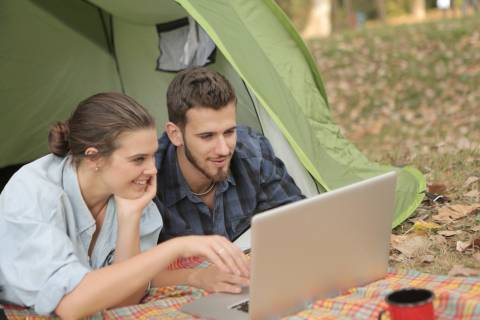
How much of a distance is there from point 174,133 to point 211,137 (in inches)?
7.1

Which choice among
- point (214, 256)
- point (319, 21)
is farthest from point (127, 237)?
point (319, 21)

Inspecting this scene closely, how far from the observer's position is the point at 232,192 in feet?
9.81

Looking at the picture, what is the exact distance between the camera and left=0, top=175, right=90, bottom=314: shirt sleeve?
2.03m

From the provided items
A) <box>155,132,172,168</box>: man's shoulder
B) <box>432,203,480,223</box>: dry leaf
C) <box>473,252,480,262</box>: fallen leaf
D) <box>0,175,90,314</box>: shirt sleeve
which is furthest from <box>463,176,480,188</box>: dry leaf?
<box>0,175,90,314</box>: shirt sleeve

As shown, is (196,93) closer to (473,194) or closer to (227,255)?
(227,255)

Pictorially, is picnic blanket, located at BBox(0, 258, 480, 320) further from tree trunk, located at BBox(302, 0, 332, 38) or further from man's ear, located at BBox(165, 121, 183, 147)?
tree trunk, located at BBox(302, 0, 332, 38)

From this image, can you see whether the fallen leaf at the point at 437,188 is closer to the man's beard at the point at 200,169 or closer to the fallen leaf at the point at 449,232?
the fallen leaf at the point at 449,232

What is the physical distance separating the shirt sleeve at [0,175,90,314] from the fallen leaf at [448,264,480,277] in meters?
1.22

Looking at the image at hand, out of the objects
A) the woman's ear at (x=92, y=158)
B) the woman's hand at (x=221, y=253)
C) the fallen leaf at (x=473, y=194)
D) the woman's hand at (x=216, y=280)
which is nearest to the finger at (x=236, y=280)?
the woman's hand at (x=216, y=280)

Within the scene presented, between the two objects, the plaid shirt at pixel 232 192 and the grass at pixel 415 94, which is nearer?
the plaid shirt at pixel 232 192

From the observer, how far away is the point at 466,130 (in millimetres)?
5582

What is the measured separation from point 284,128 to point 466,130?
291 centimetres

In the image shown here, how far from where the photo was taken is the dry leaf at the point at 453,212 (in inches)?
126

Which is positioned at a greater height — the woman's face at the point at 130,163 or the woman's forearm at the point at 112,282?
the woman's face at the point at 130,163
